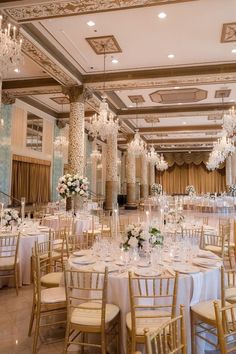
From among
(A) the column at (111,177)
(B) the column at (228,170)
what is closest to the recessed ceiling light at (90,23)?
(A) the column at (111,177)

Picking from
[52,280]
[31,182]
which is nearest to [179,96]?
[31,182]

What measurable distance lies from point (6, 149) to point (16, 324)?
30.7 ft

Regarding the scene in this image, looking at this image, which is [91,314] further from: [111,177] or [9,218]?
[111,177]

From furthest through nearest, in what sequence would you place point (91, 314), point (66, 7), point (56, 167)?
point (56, 167) < point (66, 7) < point (91, 314)

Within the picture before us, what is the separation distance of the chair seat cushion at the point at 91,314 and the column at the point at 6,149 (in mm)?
9483

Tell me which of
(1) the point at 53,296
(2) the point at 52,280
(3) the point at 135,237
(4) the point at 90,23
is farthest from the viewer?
(4) the point at 90,23

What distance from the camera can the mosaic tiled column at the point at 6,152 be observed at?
38.3 ft

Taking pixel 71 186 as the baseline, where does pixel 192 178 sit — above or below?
above

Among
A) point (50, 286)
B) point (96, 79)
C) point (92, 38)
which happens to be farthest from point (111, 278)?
point (96, 79)

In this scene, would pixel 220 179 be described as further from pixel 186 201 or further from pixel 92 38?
pixel 92 38

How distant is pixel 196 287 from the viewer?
2.98 m

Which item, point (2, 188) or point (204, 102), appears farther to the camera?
point (204, 102)

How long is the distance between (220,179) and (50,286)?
28146 mm

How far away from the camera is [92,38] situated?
7266 mm
